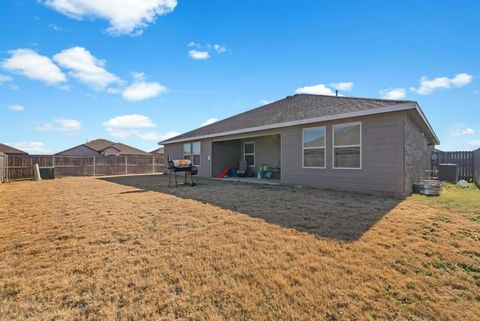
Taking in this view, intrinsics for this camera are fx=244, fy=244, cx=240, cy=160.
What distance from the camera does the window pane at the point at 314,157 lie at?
8.76 metres

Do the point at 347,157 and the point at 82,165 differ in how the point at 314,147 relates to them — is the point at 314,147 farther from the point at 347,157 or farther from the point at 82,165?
the point at 82,165

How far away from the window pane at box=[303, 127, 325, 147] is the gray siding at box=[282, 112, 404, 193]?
19 centimetres

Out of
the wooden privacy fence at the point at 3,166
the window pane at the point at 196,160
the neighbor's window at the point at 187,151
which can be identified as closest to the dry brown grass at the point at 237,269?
the window pane at the point at 196,160

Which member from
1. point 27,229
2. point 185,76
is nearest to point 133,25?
point 185,76

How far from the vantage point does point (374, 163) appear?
24.3ft

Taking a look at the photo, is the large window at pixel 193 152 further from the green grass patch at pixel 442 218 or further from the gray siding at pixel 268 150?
the green grass patch at pixel 442 218

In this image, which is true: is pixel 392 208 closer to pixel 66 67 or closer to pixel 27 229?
pixel 27 229

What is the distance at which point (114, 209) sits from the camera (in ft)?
19.4

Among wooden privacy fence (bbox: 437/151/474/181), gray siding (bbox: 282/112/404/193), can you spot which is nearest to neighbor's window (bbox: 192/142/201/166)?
gray siding (bbox: 282/112/404/193)

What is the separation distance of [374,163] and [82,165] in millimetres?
20358

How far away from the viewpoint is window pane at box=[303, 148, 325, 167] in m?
8.76

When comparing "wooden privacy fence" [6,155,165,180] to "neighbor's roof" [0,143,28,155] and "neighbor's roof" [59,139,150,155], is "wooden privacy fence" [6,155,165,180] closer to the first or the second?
"neighbor's roof" [59,139,150,155]

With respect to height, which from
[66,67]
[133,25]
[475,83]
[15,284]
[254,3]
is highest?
[254,3]

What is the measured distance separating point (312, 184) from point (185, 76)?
8222mm
